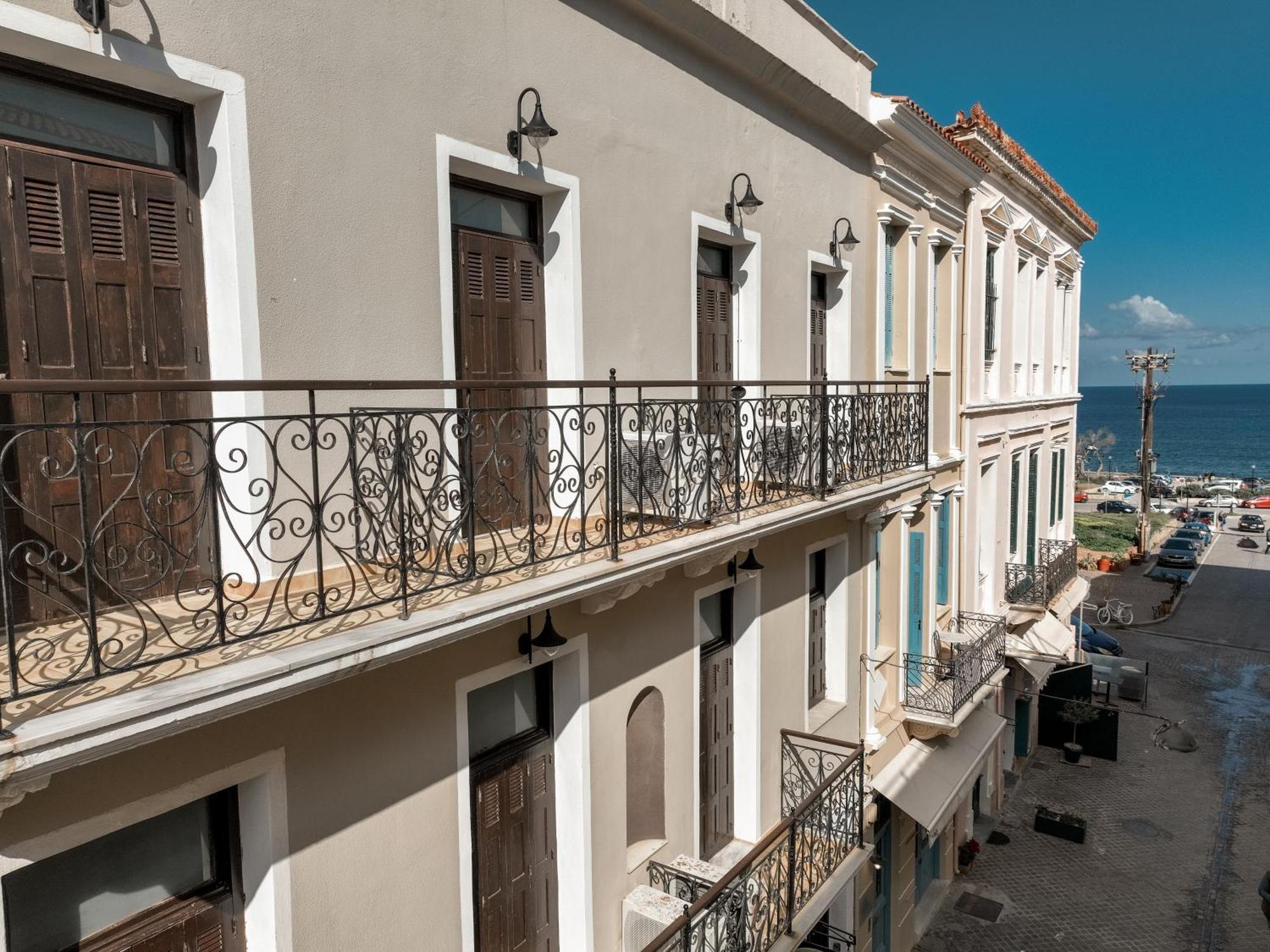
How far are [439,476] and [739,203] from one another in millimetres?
5149

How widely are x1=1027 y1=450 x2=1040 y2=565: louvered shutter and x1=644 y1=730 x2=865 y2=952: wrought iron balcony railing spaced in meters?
11.7

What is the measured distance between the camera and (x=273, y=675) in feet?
10.7

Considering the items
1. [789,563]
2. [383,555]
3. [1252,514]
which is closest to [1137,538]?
[1252,514]

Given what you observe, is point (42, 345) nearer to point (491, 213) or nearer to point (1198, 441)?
point (491, 213)

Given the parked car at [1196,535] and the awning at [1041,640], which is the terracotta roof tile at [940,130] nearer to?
the awning at [1041,640]

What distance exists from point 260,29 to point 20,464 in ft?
7.99

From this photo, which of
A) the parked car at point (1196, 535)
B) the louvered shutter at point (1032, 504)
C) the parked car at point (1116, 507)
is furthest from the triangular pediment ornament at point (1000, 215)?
the parked car at point (1116, 507)

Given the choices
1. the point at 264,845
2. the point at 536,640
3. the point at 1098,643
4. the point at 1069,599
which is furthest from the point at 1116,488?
the point at 264,845

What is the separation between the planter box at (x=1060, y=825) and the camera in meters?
16.5

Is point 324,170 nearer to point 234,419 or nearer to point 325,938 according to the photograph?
point 234,419

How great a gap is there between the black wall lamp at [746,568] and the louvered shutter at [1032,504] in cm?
1309

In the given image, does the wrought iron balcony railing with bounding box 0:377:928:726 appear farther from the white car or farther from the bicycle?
the white car

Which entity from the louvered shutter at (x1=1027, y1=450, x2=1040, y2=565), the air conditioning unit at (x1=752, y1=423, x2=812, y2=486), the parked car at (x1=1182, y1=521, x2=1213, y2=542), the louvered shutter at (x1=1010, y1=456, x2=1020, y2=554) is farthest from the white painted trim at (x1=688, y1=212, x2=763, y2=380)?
the parked car at (x1=1182, y1=521, x2=1213, y2=542)

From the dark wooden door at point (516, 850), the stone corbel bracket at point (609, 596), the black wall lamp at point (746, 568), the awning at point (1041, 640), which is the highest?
the stone corbel bracket at point (609, 596)
